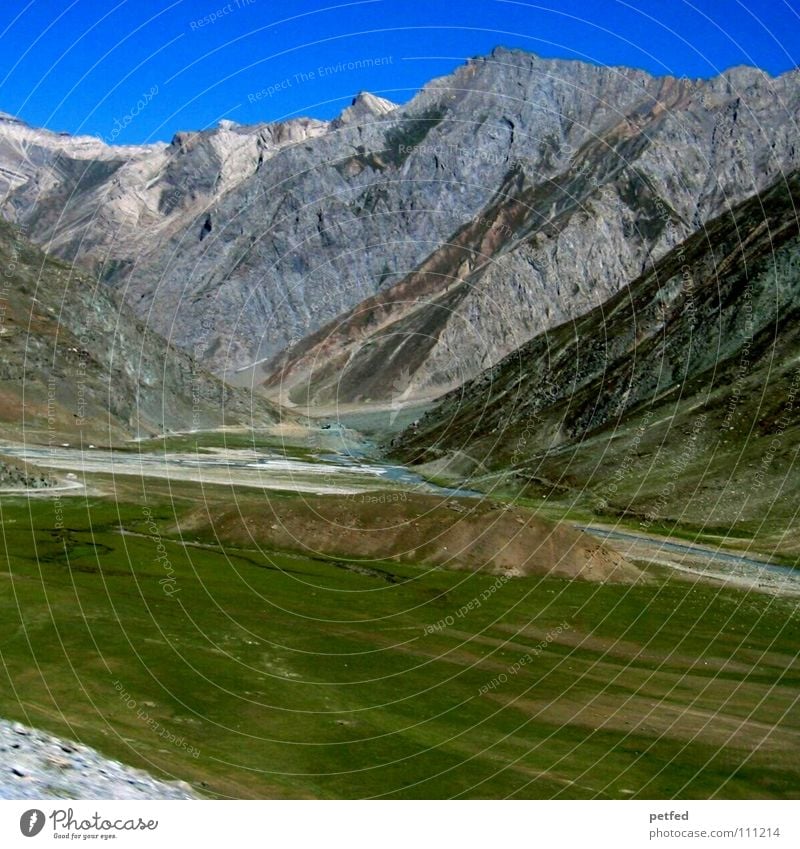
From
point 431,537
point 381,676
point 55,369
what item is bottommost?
point 381,676

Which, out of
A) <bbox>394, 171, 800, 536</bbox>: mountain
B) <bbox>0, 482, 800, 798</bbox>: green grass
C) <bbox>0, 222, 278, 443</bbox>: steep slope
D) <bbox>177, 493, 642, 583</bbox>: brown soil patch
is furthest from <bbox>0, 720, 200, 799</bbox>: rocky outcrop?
<bbox>0, 222, 278, 443</bbox>: steep slope

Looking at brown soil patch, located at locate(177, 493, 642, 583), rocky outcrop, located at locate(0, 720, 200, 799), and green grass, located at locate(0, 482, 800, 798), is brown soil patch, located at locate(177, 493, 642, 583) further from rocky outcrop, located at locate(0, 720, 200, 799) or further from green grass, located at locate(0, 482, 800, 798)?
rocky outcrop, located at locate(0, 720, 200, 799)

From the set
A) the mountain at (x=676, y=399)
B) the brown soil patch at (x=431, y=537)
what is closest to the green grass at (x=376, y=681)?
the brown soil patch at (x=431, y=537)

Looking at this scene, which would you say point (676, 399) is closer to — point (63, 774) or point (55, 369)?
point (55, 369)

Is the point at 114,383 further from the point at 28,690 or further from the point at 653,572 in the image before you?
the point at 28,690

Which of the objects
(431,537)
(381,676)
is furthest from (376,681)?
(431,537)

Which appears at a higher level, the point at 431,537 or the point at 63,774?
the point at 431,537

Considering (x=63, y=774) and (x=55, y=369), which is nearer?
(x=63, y=774)
